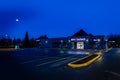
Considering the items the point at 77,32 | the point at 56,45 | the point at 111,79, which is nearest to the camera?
the point at 111,79

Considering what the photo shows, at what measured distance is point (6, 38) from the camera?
466ft

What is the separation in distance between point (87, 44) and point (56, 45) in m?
20.1

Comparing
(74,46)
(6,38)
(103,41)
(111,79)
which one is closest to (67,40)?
(74,46)

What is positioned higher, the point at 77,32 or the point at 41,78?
the point at 77,32

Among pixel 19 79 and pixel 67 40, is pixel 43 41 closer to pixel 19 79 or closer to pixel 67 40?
pixel 67 40

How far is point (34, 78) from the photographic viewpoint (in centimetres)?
1273

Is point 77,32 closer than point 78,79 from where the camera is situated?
No

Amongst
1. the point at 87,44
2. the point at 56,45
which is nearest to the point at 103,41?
the point at 87,44

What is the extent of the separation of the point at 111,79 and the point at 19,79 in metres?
4.31

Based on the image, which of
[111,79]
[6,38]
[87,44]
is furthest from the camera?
[6,38]

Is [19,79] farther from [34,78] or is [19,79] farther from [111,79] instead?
[111,79]

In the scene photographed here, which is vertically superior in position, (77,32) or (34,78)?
(77,32)

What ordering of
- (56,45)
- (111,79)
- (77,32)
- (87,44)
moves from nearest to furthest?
1. (111,79)
2. (87,44)
3. (56,45)
4. (77,32)

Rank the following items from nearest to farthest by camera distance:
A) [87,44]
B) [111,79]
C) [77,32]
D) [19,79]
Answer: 1. [19,79]
2. [111,79]
3. [87,44]
4. [77,32]
